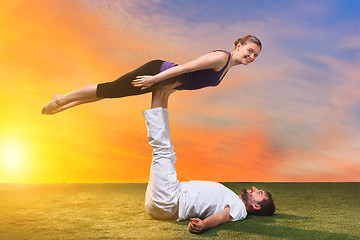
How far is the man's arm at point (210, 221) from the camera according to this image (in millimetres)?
2158

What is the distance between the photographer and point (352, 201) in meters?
3.33

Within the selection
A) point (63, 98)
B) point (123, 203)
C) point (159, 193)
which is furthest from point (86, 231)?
point (63, 98)

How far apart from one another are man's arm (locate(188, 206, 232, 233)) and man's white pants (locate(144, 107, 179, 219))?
30cm

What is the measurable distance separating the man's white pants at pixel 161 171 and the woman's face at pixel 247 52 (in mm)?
661

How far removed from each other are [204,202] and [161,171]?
0.35 m

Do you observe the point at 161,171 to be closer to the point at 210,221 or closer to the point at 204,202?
the point at 204,202

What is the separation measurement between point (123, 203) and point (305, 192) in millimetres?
1876

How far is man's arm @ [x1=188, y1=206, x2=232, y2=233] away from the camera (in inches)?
85.0

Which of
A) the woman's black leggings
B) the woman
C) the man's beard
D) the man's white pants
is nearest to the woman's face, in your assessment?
the woman

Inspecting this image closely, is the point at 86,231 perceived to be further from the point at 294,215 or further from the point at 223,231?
the point at 294,215

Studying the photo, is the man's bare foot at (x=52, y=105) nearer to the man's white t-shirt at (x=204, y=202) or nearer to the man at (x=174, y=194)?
the man at (x=174, y=194)

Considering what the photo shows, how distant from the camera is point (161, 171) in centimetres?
252

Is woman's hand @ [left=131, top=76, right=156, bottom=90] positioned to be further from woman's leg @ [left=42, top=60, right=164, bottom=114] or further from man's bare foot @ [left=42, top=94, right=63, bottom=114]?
man's bare foot @ [left=42, top=94, right=63, bottom=114]

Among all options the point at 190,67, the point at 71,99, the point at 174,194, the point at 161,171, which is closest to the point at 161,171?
the point at 161,171
